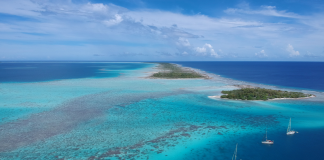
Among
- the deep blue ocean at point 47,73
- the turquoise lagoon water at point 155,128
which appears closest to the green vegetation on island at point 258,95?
the turquoise lagoon water at point 155,128

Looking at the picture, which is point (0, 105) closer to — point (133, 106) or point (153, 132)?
point (133, 106)

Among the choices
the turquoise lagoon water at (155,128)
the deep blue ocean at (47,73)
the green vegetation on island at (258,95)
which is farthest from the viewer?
the deep blue ocean at (47,73)

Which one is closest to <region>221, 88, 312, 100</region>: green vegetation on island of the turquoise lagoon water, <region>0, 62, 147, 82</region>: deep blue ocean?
the turquoise lagoon water

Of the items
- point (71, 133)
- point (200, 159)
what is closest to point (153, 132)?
point (200, 159)

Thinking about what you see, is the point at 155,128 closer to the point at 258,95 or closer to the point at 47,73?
the point at 258,95

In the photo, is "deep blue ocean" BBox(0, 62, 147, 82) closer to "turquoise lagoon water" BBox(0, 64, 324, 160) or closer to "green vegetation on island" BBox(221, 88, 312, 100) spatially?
"turquoise lagoon water" BBox(0, 64, 324, 160)

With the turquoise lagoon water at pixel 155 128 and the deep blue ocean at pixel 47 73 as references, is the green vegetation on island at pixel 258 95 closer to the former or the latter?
the turquoise lagoon water at pixel 155 128

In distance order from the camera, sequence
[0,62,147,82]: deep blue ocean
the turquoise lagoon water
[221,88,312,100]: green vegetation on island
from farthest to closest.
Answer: [0,62,147,82]: deep blue ocean, [221,88,312,100]: green vegetation on island, the turquoise lagoon water

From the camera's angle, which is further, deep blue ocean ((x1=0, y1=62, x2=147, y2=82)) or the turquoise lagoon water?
deep blue ocean ((x1=0, y1=62, x2=147, y2=82))
